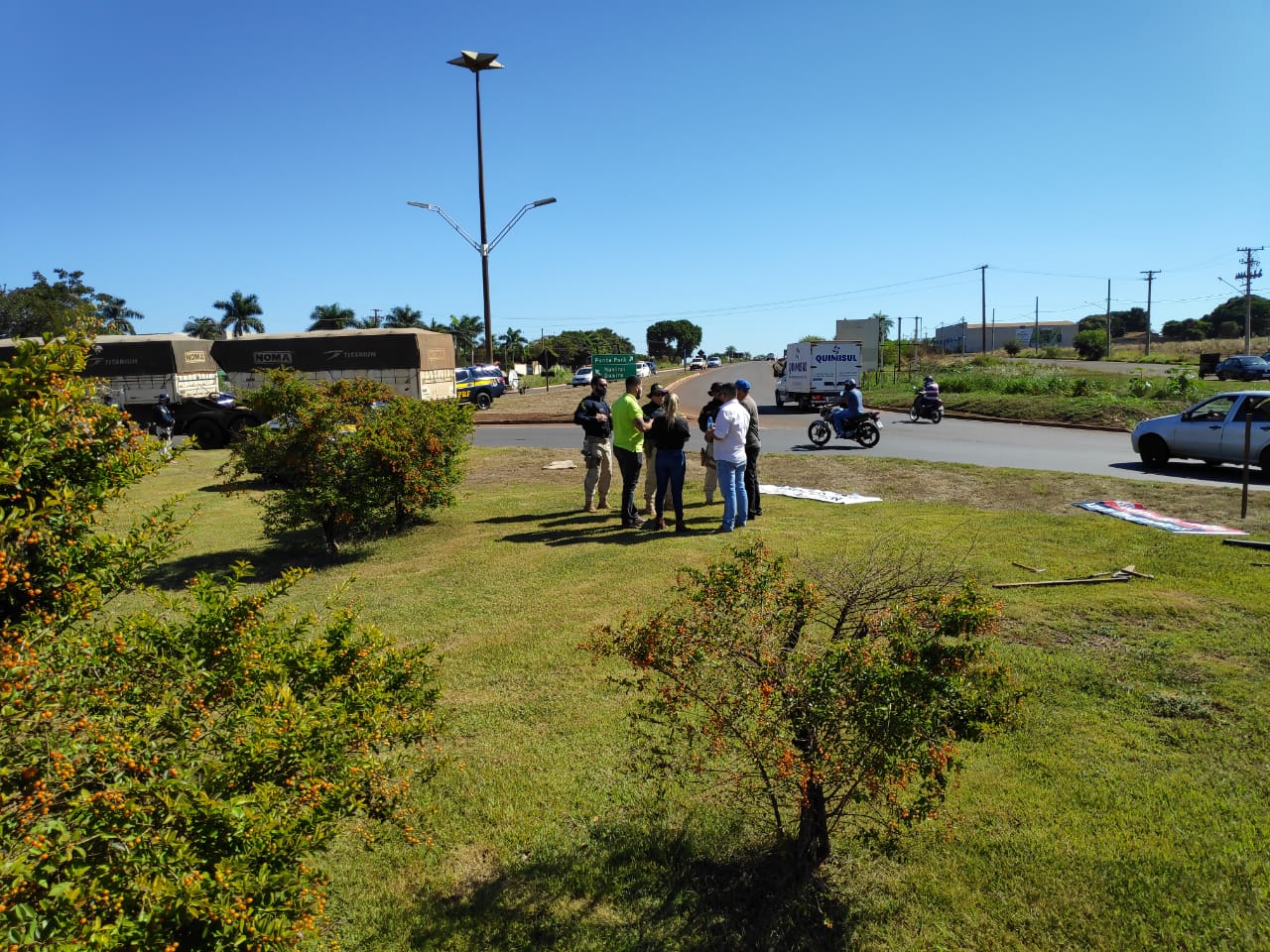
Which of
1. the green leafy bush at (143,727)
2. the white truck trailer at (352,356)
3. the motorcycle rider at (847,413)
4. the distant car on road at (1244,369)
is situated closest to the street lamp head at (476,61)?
the white truck trailer at (352,356)

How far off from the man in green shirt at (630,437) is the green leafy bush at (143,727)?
247 inches

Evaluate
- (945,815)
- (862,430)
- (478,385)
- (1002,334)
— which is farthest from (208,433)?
(1002,334)

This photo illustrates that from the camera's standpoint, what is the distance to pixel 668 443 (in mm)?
9516

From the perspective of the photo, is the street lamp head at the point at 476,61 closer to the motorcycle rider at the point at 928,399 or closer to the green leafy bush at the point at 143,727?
the motorcycle rider at the point at 928,399

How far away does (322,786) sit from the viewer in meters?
2.50

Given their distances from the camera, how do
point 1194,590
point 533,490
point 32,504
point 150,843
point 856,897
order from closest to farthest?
point 150,843 → point 32,504 → point 856,897 → point 1194,590 → point 533,490

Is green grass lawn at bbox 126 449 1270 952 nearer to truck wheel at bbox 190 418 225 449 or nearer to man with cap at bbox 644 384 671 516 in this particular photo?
man with cap at bbox 644 384 671 516

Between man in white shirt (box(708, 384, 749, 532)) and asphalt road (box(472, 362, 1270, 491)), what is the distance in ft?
23.6

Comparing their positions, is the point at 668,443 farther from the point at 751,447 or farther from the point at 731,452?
the point at 751,447

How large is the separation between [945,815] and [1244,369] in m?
51.5

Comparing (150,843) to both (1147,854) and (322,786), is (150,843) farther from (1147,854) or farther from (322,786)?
(1147,854)

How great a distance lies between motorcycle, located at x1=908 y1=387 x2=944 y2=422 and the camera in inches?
978

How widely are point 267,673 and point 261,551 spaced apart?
8447mm

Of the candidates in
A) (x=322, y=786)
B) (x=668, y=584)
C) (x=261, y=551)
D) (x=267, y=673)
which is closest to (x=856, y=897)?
(x=322, y=786)
